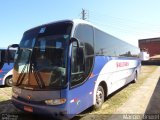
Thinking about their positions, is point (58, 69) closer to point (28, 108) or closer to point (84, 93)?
point (84, 93)

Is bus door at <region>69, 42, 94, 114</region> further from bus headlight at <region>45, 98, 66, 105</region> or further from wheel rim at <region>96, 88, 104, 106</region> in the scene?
wheel rim at <region>96, 88, 104, 106</region>

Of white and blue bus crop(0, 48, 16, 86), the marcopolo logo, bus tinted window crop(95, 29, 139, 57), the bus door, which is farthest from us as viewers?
white and blue bus crop(0, 48, 16, 86)

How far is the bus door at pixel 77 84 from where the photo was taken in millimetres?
5574

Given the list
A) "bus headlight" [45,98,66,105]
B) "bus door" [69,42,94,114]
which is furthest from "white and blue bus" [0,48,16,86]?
"bus headlight" [45,98,66,105]

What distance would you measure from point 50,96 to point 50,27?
200 cm

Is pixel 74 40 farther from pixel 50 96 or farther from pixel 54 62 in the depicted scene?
pixel 50 96

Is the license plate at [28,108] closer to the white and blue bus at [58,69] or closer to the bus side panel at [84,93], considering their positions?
the white and blue bus at [58,69]

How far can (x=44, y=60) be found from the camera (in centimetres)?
575

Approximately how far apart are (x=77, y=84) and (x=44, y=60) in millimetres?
1098

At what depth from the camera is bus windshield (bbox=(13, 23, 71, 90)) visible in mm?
5453

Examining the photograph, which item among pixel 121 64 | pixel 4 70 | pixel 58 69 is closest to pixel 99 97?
pixel 58 69

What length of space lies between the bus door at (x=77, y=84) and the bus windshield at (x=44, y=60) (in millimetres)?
285

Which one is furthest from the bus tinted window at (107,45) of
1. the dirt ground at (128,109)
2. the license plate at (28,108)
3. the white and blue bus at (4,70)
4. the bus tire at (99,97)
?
the white and blue bus at (4,70)

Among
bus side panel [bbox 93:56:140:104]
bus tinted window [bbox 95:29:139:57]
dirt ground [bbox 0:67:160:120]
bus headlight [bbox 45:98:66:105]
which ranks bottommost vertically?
dirt ground [bbox 0:67:160:120]
